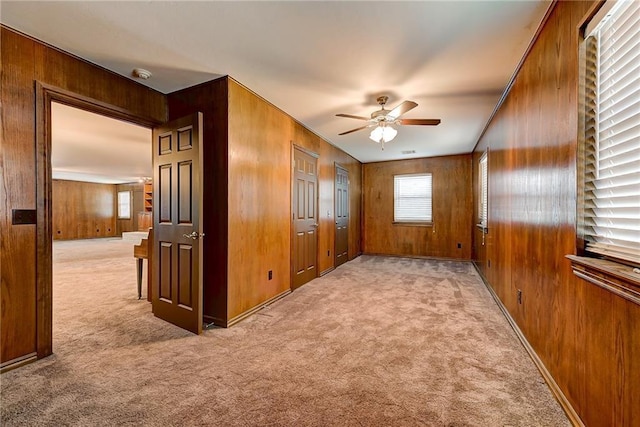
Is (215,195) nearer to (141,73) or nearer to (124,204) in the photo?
(141,73)

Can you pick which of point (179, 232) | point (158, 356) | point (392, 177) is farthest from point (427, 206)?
point (158, 356)

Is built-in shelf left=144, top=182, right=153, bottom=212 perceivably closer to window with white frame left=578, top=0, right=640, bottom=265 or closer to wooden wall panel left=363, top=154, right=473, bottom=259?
wooden wall panel left=363, top=154, right=473, bottom=259

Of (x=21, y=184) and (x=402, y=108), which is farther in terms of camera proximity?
(x=402, y=108)

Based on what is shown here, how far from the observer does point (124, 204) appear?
37.9 ft

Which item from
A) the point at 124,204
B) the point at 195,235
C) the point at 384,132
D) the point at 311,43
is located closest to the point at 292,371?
the point at 195,235

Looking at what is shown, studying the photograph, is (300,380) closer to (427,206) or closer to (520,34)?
(520,34)

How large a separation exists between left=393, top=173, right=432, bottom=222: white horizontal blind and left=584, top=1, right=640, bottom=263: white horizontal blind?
17.1 ft

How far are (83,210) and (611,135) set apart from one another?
14.2 m

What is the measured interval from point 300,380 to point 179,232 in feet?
5.75

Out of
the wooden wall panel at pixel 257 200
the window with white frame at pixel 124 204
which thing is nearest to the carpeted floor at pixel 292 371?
the wooden wall panel at pixel 257 200

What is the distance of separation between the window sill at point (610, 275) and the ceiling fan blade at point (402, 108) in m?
1.79

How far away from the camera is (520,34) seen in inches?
78.6

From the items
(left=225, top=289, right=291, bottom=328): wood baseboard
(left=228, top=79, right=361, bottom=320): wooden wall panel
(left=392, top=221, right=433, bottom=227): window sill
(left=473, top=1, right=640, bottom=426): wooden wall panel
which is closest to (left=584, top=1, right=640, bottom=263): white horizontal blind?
(left=473, top=1, right=640, bottom=426): wooden wall panel

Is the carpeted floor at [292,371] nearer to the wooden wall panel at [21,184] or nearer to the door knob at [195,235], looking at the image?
the wooden wall panel at [21,184]
